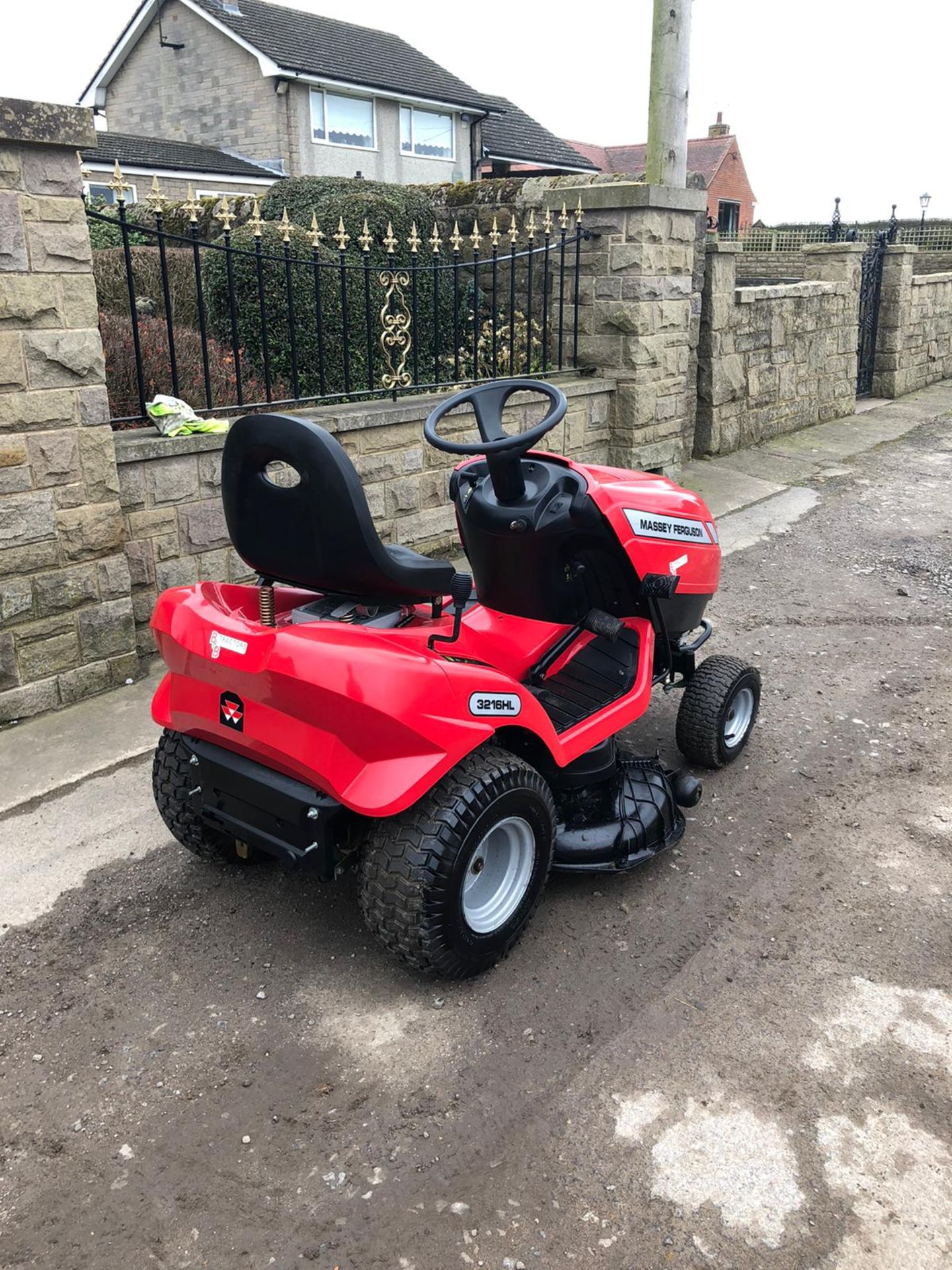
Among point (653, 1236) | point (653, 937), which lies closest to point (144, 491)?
point (653, 937)

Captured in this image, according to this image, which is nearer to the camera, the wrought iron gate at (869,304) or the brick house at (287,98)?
the wrought iron gate at (869,304)

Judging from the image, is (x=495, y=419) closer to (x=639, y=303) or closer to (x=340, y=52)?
(x=639, y=303)

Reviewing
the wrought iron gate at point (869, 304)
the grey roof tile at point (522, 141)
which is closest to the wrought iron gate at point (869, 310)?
the wrought iron gate at point (869, 304)

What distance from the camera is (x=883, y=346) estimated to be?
1380cm

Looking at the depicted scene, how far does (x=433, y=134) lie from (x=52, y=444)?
1085 inches

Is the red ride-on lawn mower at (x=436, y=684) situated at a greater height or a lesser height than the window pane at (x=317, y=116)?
lesser

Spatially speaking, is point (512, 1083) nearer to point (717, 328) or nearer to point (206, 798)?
point (206, 798)

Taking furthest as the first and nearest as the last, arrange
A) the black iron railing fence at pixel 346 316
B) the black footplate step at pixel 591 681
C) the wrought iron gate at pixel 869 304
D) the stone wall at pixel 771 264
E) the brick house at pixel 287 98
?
1. the brick house at pixel 287 98
2. the stone wall at pixel 771 264
3. the wrought iron gate at pixel 869 304
4. the black iron railing fence at pixel 346 316
5. the black footplate step at pixel 591 681

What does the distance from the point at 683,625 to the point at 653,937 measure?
122 centimetres

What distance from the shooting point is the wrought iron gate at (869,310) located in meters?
13.2

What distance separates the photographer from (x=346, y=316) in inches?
231

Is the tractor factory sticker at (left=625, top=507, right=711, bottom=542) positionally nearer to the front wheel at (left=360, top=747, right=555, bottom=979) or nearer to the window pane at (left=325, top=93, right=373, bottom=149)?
the front wheel at (left=360, top=747, right=555, bottom=979)

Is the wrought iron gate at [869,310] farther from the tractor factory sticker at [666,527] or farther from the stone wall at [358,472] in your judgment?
the tractor factory sticker at [666,527]

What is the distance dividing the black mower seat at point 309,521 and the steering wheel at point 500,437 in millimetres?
440
